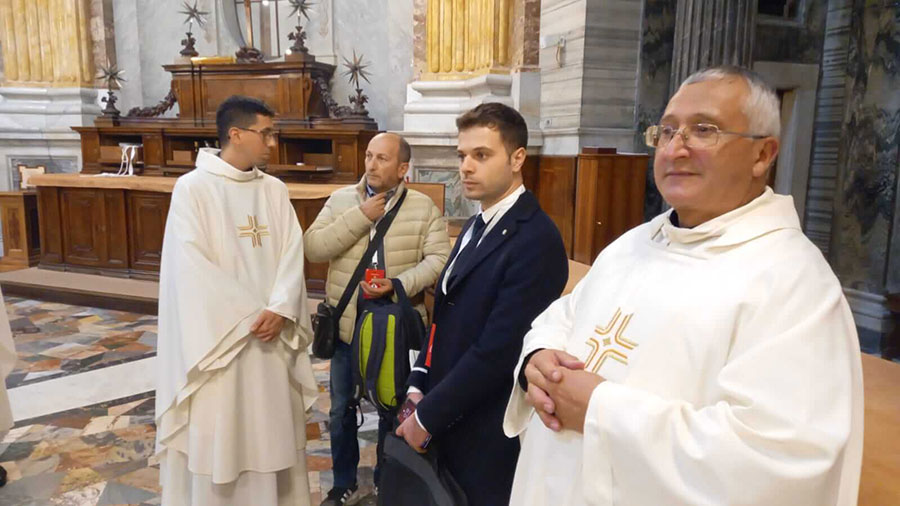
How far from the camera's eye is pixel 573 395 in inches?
53.0

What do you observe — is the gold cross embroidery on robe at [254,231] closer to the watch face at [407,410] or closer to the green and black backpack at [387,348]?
the green and black backpack at [387,348]

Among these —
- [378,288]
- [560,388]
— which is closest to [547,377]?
[560,388]

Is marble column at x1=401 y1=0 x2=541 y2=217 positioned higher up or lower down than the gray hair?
higher up

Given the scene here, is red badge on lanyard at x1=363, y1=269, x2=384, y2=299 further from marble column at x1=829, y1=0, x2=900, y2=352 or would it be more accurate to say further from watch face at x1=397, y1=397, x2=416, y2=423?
marble column at x1=829, y1=0, x2=900, y2=352

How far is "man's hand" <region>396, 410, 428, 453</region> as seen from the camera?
2.08 meters

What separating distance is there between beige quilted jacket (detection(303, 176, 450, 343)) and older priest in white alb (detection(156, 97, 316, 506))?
167 millimetres

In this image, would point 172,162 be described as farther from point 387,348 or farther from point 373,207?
point 387,348

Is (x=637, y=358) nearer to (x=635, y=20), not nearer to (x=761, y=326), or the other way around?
(x=761, y=326)

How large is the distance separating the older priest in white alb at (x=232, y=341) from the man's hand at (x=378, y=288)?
339mm

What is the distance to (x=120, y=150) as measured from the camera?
9062 millimetres

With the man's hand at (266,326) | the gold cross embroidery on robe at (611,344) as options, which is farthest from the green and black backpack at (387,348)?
the gold cross embroidery on robe at (611,344)

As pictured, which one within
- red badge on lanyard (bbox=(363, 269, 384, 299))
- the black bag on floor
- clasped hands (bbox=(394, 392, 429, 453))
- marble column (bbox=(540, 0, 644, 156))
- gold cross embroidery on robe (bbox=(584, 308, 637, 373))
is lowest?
the black bag on floor

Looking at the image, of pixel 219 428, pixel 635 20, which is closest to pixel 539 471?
pixel 219 428

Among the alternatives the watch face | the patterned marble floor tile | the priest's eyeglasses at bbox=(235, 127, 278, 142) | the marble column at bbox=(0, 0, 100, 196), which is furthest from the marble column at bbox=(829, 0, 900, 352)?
the marble column at bbox=(0, 0, 100, 196)
